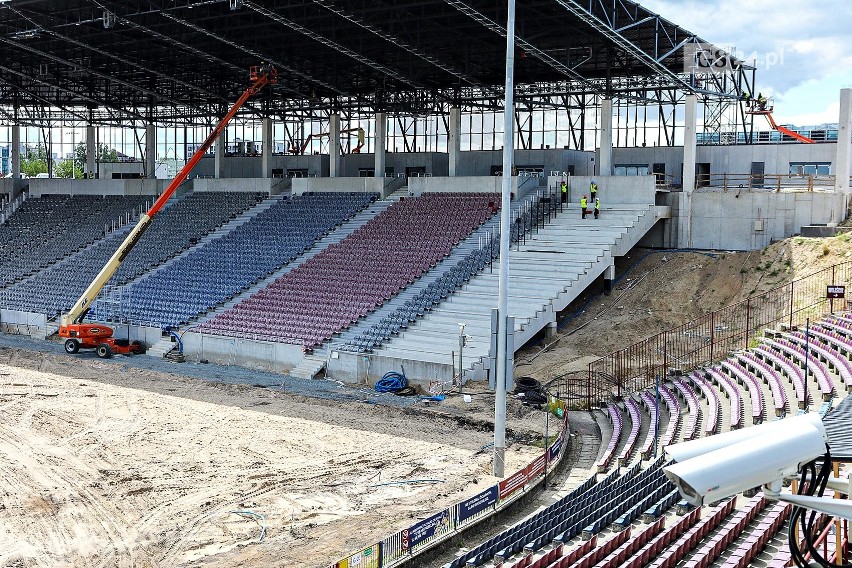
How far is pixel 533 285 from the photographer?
1291 inches

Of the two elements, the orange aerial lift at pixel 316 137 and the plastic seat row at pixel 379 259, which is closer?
the plastic seat row at pixel 379 259

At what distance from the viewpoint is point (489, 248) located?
36344mm

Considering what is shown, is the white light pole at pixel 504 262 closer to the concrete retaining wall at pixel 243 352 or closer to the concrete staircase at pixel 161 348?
the concrete retaining wall at pixel 243 352

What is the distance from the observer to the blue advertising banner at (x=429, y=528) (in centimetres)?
1445

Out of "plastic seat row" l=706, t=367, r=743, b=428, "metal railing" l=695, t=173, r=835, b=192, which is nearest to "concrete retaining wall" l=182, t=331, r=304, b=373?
"plastic seat row" l=706, t=367, r=743, b=428

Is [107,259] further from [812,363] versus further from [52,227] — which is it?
[812,363]

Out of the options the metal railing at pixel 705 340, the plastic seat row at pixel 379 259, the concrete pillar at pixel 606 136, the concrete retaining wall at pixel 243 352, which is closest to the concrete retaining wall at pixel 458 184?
the plastic seat row at pixel 379 259

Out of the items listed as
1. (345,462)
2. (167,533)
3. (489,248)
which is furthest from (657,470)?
(489,248)

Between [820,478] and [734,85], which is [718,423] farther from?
[734,85]

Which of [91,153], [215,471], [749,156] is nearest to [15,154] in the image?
[91,153]

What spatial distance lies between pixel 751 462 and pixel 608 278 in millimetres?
29225

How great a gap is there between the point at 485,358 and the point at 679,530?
610 inches

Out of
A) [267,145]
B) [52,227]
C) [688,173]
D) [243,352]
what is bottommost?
[243,352]

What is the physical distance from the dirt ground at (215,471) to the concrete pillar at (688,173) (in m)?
13.9
